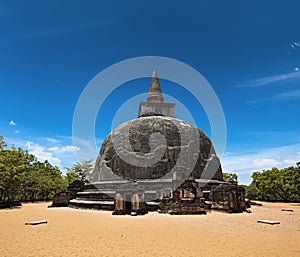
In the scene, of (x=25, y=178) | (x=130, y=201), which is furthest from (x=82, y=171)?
(x=130, y=201)

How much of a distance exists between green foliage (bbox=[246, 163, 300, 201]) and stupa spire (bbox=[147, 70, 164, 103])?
19.0 meters

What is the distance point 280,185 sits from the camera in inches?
1282

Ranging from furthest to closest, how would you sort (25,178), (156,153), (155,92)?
(155,92)
(25,178)
(156,153)

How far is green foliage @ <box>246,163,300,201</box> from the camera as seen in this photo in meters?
30.6

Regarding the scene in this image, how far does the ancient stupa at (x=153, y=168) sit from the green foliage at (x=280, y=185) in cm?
1315

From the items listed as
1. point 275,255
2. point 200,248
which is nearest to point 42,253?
point 200,248

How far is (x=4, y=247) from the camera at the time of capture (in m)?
6.56

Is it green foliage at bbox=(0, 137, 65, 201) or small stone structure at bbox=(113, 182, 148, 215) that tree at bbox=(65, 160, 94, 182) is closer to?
green foliage at bbox=(0, 137, 65, 201)

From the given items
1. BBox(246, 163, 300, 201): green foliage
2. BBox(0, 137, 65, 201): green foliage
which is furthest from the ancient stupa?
BBox(246, 163, 300, 201): green foliage

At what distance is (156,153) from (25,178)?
18.8 metres

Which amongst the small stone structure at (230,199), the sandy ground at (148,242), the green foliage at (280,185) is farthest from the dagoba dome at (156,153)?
the green foliage at (280,185)

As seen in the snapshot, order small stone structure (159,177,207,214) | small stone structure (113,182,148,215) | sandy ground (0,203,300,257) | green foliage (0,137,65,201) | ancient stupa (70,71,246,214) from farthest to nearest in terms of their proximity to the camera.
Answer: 1. green foliage (0,137,65,201)
2. ancient stupa (70,71,246,214)
3. small stone structure (113,182,148,215)
4. small stone structure (159,177,207,214)
5. sandy ground (0,203,300,257)

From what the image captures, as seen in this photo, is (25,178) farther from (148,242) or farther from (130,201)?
(148,242)

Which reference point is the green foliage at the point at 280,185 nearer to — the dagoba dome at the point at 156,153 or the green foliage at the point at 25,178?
the dagoba dome at the point at 156,153
